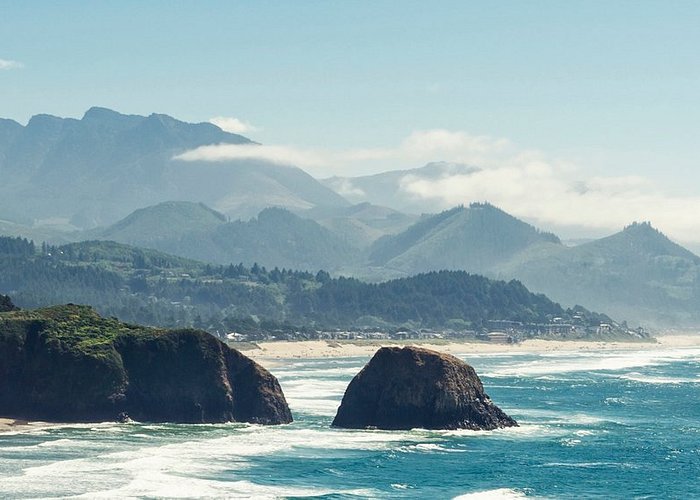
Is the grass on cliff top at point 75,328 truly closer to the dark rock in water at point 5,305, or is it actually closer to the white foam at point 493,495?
the dark rock in water at point 5,305

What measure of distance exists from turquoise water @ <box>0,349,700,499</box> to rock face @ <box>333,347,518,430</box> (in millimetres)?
2060

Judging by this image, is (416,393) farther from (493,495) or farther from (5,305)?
(5,305)

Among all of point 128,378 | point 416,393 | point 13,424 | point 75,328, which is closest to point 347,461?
point 416,393

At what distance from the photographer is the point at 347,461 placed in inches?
4284

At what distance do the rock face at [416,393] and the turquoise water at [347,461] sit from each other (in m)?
2.06

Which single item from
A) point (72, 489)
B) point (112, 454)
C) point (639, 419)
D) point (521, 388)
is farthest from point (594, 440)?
point (521, 388)

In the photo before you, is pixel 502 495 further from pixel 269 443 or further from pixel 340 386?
pixel 340 386

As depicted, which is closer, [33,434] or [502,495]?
[502,495]

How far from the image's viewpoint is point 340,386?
192000 millimetres

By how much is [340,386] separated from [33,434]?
76297 mm

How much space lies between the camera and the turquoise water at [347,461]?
318 feet

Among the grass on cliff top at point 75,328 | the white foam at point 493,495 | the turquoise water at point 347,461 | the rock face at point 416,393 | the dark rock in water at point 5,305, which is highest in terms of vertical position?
the dark rock in water at point 5,305

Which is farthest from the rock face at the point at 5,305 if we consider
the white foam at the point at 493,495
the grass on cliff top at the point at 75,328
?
the white foam at the point at 493,495

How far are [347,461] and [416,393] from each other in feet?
64.0
